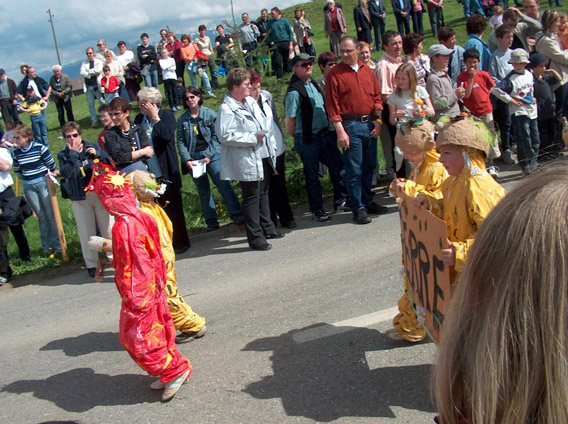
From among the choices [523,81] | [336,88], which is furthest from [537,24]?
[336,88]

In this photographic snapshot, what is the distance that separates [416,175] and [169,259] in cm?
218

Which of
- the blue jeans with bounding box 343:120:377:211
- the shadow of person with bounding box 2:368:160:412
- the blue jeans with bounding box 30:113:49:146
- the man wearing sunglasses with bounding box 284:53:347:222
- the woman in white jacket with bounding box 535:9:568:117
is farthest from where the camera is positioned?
the blue jeans with bounding box 30:113:49:146

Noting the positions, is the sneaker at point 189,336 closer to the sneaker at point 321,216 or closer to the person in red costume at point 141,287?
the person in red costume at point 141,287

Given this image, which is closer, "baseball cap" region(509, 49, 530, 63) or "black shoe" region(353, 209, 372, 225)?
"black shoe" region(353, 209, 372, 225)

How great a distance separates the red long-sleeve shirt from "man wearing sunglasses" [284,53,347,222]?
391 mm

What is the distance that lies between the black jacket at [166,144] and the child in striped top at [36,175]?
1.62 metres

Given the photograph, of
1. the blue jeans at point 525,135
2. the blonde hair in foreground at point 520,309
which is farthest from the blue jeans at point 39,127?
the blonde hair in foreground at point 520,309

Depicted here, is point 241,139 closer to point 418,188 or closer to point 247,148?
point 247,148

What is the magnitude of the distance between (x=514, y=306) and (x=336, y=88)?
6.69m

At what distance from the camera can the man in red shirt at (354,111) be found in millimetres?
7848

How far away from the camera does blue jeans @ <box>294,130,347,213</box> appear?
845 centimetres

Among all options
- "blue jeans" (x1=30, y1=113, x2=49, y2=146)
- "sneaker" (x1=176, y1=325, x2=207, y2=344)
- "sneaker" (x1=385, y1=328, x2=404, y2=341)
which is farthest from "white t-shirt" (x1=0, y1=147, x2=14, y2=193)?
"blue jeans" (x1=30, y1=113, x2=49, y2=146)

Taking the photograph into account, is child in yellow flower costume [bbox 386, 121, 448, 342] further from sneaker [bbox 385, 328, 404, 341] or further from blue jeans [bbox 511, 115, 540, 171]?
blue jeans [bbox 511, 115, 540, 171]

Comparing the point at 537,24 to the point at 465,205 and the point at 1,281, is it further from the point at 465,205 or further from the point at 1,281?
the point at 1,281
